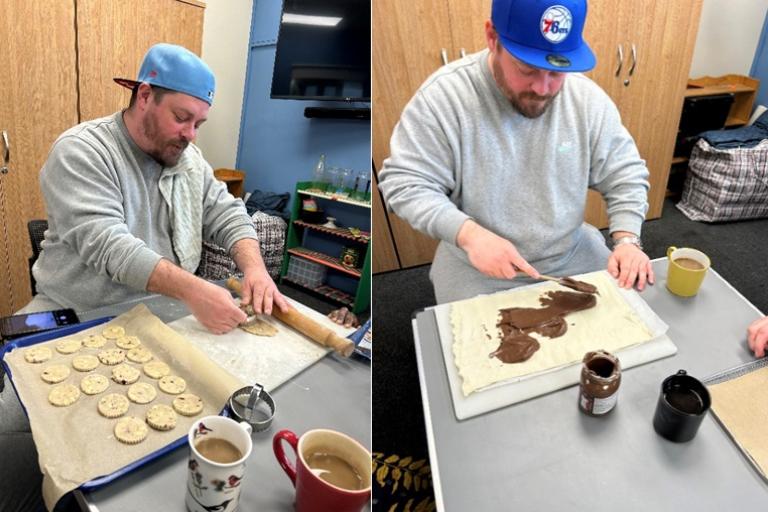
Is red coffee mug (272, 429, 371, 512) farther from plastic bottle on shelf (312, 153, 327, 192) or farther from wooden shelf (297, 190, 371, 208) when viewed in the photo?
plastic bottle on shelf (312, 153, 327, 192)

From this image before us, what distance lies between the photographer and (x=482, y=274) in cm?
135

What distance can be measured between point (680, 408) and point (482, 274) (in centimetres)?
64

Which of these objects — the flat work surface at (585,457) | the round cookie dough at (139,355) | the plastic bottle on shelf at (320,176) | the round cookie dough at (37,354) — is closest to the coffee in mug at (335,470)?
the flat work surface at (585,457)

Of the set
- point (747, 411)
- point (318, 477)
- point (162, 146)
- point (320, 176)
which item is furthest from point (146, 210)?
point (320, 176)

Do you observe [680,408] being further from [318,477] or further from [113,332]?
[113,332]

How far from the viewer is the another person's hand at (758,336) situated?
0.93 m

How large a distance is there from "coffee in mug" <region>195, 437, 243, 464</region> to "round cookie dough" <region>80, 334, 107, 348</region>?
443 millimetres

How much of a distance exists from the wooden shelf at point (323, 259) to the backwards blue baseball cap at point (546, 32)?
5.29ft

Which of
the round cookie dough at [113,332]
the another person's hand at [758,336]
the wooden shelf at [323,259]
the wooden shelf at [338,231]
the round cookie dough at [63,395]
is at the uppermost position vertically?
the another person's hand at [758,336]

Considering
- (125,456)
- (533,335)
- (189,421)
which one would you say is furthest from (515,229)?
(125,456)

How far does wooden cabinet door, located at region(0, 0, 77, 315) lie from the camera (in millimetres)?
1887

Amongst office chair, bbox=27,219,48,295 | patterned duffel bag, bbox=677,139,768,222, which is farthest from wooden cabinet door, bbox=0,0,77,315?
patterned duffel bag, bbox=677,139,768,222

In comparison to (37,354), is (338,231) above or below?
below

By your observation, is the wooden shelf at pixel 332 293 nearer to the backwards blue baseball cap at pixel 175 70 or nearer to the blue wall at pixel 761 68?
the backwards blue baseball cap at pixel 175 70
